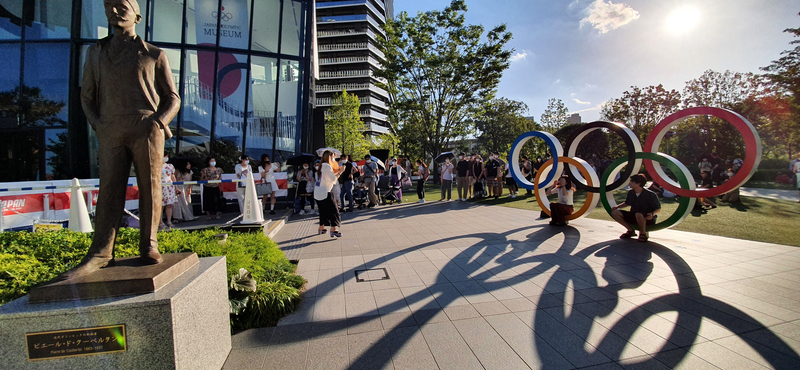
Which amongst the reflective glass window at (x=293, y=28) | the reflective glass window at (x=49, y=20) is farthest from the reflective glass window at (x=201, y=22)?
the reflective glass window at (x=49, y=20)

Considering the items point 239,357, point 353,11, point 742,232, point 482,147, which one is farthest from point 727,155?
point 353,11

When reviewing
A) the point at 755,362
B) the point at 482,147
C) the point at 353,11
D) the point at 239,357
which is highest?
the point at 353,11

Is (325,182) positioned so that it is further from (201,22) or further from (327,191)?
(201,22)

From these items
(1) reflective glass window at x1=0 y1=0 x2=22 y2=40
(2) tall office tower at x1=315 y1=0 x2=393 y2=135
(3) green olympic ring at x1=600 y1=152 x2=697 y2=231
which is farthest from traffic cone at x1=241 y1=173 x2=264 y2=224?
(2) tall office tower at x1=315 y1=0 x2=393 y2=135

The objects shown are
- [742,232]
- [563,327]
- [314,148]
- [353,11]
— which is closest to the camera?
[563,327]

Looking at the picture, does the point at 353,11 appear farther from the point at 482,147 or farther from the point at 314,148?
the point at 314,148

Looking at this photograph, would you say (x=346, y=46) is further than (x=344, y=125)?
Yes

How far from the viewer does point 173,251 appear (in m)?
3.94

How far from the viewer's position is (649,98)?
28.2 metres

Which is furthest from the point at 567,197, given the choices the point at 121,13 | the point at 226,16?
the point at 226,16

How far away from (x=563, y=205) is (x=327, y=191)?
5545 millimetres

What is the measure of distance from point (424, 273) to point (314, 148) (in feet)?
40.8

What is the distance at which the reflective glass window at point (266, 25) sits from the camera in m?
13.7

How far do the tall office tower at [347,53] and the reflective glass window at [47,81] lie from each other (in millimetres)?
45180
